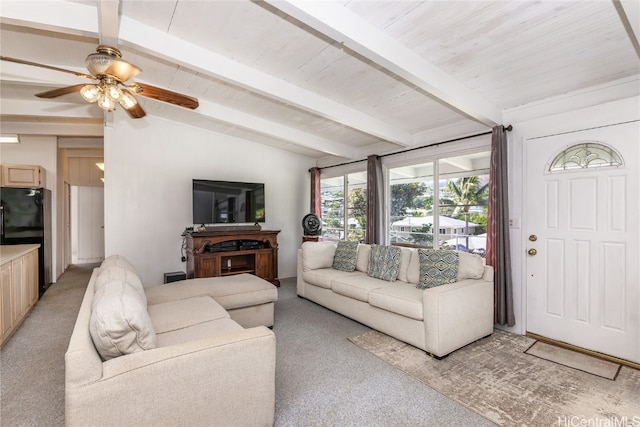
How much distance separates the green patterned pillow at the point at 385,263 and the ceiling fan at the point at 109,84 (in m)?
2.62

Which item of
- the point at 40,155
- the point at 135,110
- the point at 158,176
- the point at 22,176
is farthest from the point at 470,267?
the point at 40,155

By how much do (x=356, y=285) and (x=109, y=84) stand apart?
9.55 ft

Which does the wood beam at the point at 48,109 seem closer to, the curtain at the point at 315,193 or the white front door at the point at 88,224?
the curtain at the point at 315,193

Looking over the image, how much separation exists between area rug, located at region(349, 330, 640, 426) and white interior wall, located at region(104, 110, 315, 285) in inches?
138

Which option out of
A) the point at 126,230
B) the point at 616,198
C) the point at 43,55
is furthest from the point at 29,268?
the point at 616,198

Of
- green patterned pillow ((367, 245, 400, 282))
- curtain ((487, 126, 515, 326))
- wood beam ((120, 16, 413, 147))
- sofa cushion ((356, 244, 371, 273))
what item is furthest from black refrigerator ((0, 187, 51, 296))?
curtain ((487, 126, 515, 326))

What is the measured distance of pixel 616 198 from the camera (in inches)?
105

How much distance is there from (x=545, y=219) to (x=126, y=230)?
5382 millimetres

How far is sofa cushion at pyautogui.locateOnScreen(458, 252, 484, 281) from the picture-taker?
10.1 feet

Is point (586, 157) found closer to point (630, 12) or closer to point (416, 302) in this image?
point (630, 12)

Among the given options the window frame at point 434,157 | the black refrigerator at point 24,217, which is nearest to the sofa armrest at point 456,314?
the window frame at point 434,157

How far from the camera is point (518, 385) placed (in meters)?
2.24

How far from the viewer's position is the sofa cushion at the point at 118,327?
4.74 feet

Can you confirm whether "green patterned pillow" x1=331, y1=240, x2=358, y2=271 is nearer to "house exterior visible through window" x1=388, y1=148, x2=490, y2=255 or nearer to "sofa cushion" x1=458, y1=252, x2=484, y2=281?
"house exterior visible through window" x1=388, y1=148, x2=490, y2=255
